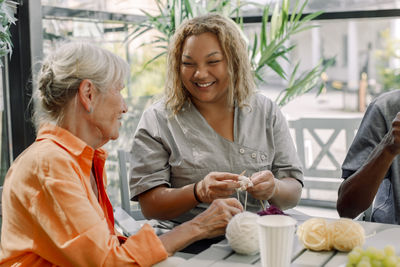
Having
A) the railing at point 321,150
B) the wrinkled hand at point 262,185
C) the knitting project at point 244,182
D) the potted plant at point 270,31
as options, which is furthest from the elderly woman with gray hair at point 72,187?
the railing at point 321,150

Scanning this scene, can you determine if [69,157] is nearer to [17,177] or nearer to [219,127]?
[17,177]

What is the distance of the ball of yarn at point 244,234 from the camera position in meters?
1.45

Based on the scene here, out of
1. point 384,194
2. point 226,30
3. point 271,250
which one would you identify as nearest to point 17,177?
point 271,250

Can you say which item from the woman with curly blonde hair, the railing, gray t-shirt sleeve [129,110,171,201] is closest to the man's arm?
the woman with curly blonde hair

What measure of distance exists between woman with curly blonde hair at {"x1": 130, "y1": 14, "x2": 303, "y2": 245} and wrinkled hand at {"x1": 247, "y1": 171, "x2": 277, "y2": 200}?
10cm

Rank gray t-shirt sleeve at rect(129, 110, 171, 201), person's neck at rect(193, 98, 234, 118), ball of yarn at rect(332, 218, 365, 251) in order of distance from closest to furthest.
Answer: ball of yarn at rect(332, 218, 365, 251) < gray t-shirt sleeve at rect(129, 110, 171, 201) < person's neck at rect(193, 98, 234, 118)

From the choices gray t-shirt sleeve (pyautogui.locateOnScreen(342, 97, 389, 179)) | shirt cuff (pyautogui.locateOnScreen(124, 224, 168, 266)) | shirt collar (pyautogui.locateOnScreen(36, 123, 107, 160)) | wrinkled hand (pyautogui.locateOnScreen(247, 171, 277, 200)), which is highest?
shirt collar (pyautogui.locateOnScreen(36, 123, 107, 160))

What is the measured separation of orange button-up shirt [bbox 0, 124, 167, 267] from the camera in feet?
4.36

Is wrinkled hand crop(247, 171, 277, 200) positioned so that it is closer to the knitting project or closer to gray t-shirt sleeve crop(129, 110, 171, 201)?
the knitting project

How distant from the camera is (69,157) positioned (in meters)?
1.43

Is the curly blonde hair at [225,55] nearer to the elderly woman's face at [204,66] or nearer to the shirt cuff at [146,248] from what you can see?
the elderly woman's face at [204,66]

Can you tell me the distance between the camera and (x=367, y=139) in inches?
82.4

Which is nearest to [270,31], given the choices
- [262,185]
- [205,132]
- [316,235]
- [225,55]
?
[225,55]

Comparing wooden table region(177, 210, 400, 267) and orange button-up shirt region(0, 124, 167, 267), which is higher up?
orange button-up shirt region(0, 124, 167, 267)
